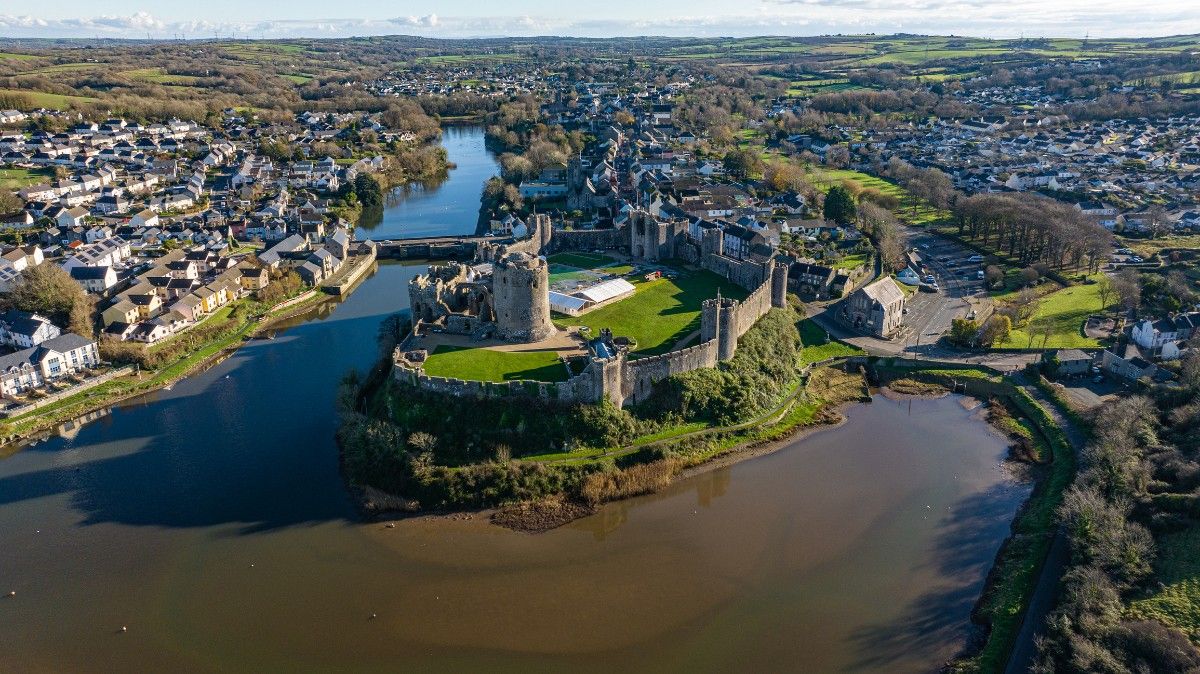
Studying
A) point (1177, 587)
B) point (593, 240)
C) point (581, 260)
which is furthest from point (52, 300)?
point (1177, 587)

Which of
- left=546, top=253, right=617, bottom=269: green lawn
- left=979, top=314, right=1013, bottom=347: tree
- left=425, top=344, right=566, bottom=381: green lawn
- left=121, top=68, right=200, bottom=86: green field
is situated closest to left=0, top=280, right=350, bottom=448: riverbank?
left=425, top=344, right=566, bottom=381: green lawn

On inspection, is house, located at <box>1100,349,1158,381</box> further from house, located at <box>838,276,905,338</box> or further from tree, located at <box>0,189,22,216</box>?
tree, located at <box>0,189,22,216</box>

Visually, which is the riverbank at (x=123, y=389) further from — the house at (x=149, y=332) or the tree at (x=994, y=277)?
the tree at (x=994, y=277)

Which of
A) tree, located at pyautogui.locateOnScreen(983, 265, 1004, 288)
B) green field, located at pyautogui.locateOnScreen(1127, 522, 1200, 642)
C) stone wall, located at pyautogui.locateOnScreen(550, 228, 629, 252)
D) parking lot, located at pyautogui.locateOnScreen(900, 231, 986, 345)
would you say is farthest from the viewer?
stone wall, located at pyautogui.locateOnScreen(550, 228, 629, 252)

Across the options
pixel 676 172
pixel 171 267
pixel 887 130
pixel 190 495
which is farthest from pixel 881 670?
pixel 887 130

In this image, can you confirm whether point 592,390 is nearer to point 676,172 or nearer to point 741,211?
point 741,211

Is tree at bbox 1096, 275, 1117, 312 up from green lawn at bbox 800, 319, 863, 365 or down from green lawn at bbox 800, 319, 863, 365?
up
